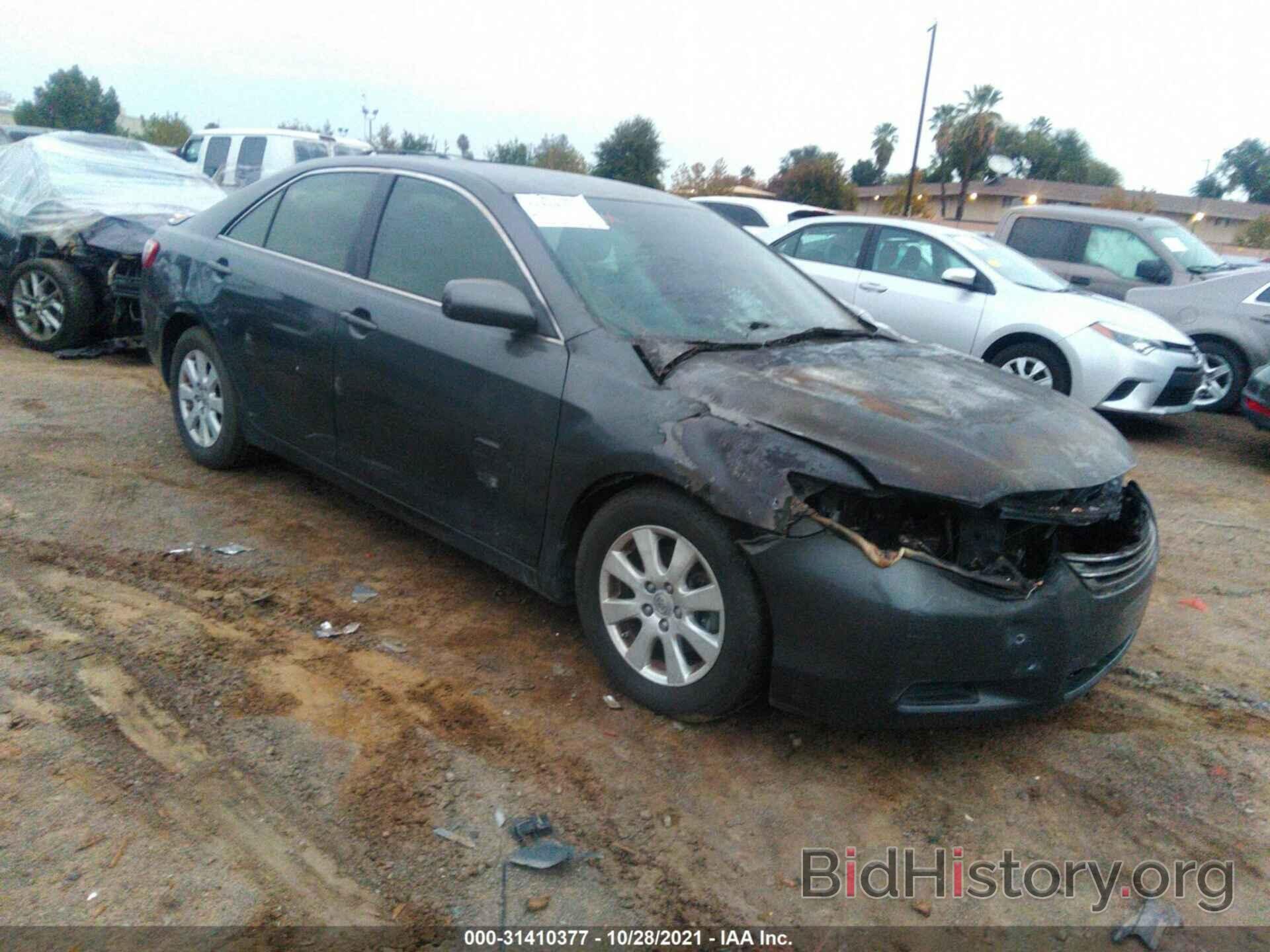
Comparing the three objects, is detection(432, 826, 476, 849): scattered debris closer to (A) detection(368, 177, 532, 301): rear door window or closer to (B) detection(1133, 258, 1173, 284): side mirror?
(A) detection(368, 177, 532, 301): rear door window

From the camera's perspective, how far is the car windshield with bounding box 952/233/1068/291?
8.09 metres

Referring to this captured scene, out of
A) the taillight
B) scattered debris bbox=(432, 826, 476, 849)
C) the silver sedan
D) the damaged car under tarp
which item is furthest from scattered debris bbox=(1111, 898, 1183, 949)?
the damaged car under tarp

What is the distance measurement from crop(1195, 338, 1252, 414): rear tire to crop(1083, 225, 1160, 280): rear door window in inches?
47.2

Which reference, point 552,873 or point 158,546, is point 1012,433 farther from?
point 158,546

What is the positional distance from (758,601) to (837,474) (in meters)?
0.43

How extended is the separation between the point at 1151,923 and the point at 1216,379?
26.0 ft

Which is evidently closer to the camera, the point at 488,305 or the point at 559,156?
the point at 488,305

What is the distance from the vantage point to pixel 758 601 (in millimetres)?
2871

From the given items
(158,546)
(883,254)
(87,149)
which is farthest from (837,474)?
(87,149)

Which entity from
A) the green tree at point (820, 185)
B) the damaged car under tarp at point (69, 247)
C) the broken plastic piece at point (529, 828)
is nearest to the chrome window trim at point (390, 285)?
the broken plastic piece at point (529, 828)

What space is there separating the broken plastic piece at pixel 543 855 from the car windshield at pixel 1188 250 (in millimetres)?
9559

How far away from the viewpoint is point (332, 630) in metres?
3.69

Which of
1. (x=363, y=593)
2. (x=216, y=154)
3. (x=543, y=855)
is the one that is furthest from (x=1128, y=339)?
(x=216, y=154)

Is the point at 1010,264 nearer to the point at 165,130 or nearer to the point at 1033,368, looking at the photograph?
the point at 1033,368
